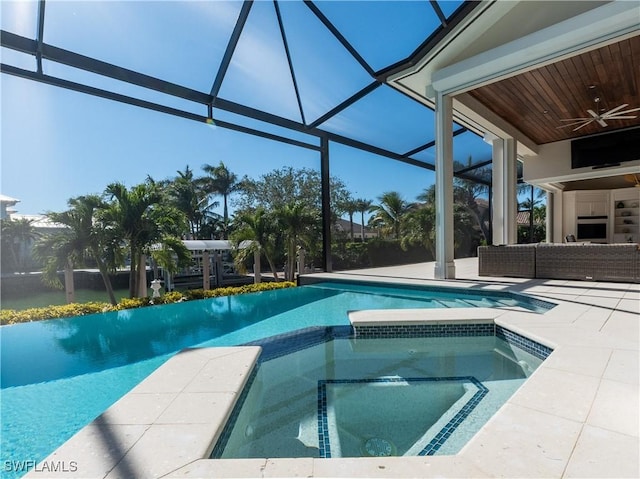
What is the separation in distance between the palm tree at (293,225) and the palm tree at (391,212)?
26.6 ft

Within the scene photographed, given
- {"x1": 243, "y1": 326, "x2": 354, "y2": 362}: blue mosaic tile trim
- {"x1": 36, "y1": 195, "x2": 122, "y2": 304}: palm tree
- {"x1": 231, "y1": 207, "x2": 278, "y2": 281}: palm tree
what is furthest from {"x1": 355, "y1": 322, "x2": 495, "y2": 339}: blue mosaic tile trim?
{"x1": 231, "y1": 207, "x2": 278, "y2": 281}: palm tree

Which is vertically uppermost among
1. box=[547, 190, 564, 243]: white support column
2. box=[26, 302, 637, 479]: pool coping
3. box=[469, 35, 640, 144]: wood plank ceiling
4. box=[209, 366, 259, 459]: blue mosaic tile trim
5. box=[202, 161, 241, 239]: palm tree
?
box=[202, 161, 241, 239]: palm tree

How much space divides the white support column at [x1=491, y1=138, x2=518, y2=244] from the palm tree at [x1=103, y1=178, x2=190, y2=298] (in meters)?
8.28

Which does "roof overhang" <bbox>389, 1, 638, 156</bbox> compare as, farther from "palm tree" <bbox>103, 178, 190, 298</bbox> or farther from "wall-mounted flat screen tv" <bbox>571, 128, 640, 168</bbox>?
"palm tree" <bbox>103, 178, 190, 298</bbox>

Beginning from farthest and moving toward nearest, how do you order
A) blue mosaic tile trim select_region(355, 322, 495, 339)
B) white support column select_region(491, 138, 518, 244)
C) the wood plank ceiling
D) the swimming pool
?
white support column select_region(491, 138, 518, 244), the wood plank ceiling, blue mosaic tile trim select_region(355, 322, 495, 339), the swimming pool

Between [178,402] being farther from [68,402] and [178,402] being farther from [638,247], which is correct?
[638,247]

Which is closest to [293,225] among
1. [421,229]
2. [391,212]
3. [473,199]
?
[421,229]

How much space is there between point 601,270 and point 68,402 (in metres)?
8.37

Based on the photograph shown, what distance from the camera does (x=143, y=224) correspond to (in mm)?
7004

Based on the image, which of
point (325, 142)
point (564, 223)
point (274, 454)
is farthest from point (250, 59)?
point (564, 223)

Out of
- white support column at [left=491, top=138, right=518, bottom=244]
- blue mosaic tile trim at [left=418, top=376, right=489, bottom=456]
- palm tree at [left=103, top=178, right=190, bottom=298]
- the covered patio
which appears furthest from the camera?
white support column at [left=491, top=138, right=518, bottom=244]

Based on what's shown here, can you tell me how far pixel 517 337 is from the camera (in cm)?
378

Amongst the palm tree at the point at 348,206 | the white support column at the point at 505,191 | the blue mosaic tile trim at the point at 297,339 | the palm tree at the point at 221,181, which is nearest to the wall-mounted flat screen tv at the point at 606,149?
the white support column at the point at 505,191

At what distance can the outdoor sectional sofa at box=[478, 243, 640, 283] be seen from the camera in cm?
621
